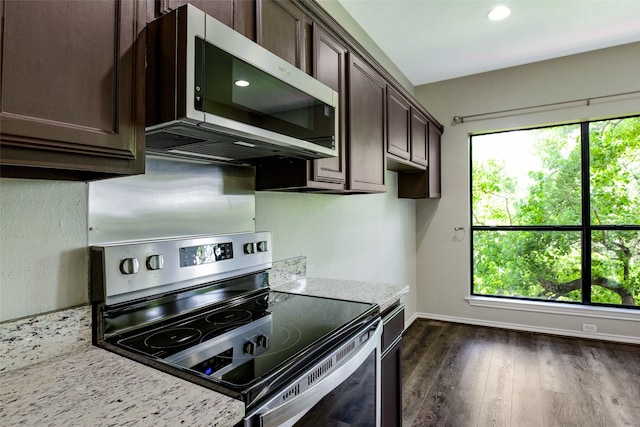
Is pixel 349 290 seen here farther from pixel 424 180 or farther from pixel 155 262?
pixel 424 180

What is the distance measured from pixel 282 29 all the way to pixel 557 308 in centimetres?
365

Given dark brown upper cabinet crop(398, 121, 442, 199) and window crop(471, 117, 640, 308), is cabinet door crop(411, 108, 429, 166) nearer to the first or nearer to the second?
dark brown upper cabinet crop(398, 121, 442, 199)

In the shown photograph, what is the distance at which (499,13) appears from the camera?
2.60m

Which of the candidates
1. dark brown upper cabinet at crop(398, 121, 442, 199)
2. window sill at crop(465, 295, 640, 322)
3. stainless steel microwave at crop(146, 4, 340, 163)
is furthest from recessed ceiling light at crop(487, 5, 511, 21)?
window sill at crop(465, 295, 640, 322)

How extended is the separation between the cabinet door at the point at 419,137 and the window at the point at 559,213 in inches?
36.0

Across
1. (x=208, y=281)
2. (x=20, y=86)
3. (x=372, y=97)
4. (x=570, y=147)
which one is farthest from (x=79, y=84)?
(x=570, y=147)

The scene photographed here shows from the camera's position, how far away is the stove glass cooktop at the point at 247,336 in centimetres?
90

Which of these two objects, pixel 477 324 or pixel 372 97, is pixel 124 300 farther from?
pixel 477 324

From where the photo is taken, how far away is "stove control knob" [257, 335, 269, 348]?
1.03 meters

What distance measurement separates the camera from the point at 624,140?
3.27 meters

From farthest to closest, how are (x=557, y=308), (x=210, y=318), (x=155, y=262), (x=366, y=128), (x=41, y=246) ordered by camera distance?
1. (x=557, y=308)
2. (x=366, y=128)
3. (x=210, y=318)
4. (x=155, y=262)
5. (x=41, y=246)

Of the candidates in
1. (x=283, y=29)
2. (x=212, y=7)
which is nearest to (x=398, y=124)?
(x=283, y=29)

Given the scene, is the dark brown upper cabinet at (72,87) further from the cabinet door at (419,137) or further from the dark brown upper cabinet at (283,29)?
the cabinet door at (419,137)

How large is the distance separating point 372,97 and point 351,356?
1.56 m
